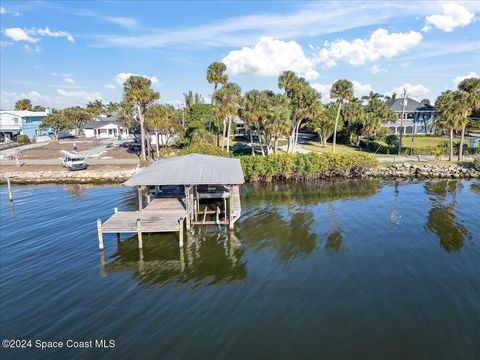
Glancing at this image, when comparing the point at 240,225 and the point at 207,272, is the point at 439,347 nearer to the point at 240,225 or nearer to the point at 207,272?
the point at 207,272

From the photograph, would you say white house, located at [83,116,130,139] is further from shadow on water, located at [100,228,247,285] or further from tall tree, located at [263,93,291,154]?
shadow on water, located at [100,228,247,285]

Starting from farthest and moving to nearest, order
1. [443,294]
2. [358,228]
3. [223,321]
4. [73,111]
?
[73,111], [358,228], [443,294], [223,321]

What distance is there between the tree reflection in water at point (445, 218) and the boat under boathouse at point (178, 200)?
15.6 metres

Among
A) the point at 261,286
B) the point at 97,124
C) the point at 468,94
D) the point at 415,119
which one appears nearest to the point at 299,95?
the point at 468,94

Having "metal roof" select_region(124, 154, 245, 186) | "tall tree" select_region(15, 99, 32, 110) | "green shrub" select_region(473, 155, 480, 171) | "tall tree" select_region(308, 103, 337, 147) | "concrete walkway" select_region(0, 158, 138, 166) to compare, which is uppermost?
"tall tree" select_region(15, 99, 32, 110)

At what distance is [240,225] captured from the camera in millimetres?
27922

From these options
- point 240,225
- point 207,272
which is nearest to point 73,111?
point 240,225

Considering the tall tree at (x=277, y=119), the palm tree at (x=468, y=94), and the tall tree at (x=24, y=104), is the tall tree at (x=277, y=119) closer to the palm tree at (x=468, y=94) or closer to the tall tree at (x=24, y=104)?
the palm tree at (x=468, y=94)

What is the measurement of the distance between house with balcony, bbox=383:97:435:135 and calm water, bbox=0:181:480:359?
5625cm

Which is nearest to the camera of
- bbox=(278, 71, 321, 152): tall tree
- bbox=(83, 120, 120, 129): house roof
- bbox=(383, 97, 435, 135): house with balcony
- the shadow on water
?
the shadow on water

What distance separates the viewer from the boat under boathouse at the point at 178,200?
75.8ft

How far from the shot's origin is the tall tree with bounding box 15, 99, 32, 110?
13650 centimetres

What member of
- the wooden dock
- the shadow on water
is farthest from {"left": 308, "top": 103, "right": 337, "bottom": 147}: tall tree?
the shadow on water

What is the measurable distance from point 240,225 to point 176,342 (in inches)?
571
